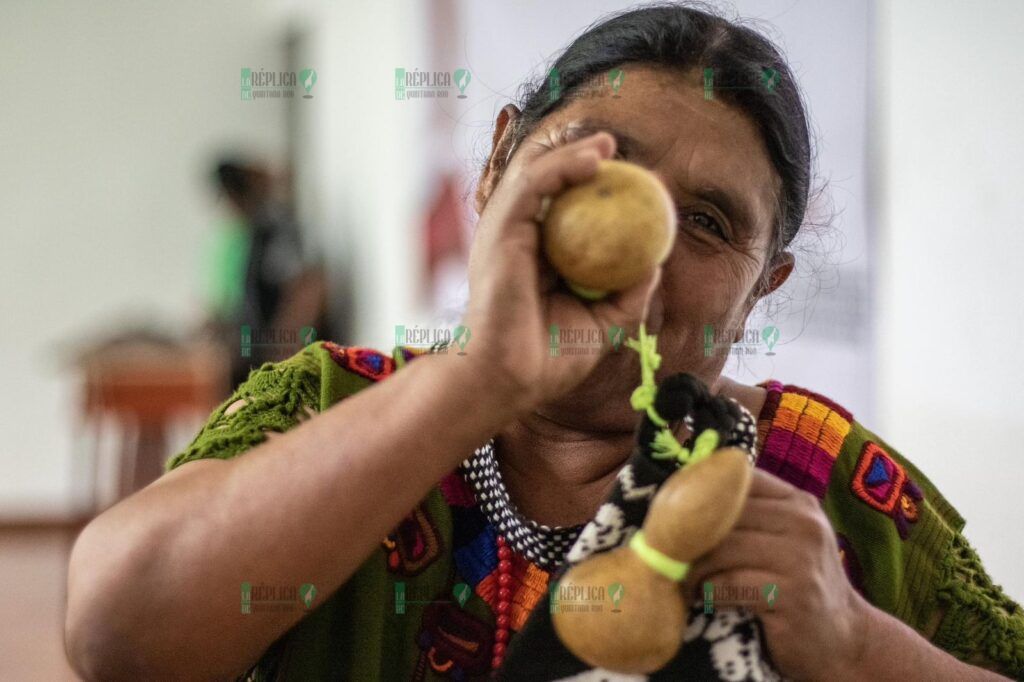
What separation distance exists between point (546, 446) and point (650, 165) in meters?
0.33

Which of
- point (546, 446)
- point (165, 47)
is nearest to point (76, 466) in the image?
point (165, 47)

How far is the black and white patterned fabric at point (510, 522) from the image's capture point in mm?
1000

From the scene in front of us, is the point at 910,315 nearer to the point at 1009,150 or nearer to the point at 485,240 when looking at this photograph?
the point at 1009,150

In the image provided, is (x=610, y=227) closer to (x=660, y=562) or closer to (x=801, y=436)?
(x=660, y=562)

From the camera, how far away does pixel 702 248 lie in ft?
3.41

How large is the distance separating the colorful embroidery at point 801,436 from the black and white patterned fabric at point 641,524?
0.41 meters

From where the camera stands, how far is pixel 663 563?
685 mm

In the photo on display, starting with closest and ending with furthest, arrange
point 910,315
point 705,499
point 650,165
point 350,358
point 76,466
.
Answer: point 705,499 < point 650,165 < point 350,358 < point 910,315 < point 76,466

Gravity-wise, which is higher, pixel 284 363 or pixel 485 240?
pixel 485 240
